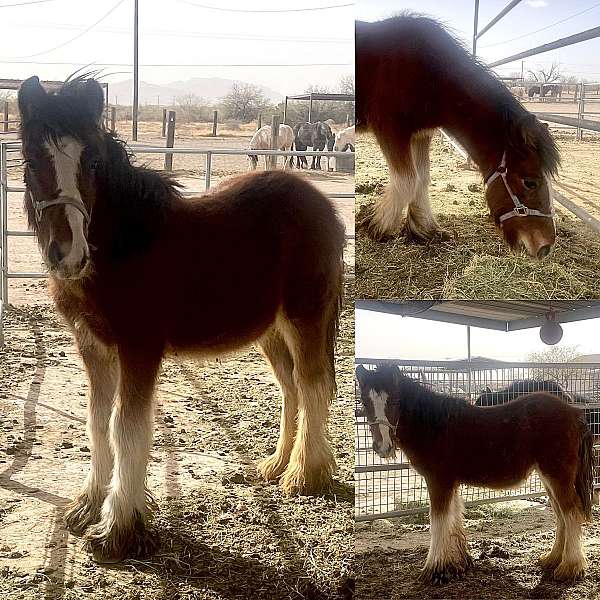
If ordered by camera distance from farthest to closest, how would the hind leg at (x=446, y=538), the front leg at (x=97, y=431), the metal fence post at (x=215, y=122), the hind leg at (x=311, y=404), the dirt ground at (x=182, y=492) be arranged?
the metal fence post at (x=215, y=122) < the hind leg at (x=311, y=404) < the front leg at (x=97, y=431) < the dirt ground at (x=182, y=492) < the hind leg at (x=446, y=538)

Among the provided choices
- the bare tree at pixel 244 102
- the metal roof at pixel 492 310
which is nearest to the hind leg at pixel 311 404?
the metal roof at pixel 492 310

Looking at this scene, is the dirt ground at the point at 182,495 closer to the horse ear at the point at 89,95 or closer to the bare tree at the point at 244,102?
the horse ear at the point at 89,95

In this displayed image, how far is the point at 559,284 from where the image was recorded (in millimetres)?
1388

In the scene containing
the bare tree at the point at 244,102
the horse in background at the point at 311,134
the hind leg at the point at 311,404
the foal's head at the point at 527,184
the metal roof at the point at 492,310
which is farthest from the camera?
the bare tree at the point at 244,102

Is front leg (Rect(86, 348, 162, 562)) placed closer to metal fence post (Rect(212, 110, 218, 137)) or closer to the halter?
the halter

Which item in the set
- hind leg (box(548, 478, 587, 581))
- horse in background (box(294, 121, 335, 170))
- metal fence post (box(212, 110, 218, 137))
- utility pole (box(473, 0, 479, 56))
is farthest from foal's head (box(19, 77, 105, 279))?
horse in background (box(294, 121, 335, 170))

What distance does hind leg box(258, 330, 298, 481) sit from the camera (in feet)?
7.53

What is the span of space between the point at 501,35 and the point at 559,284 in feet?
1.66

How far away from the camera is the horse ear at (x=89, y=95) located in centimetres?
165

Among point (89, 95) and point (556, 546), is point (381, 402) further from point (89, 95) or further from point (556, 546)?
point (89, 95)

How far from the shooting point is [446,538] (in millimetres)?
1572

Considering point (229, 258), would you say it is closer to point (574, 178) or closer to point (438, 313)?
point (438, 313)

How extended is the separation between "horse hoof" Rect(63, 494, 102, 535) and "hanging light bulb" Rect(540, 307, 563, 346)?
1.33 metres

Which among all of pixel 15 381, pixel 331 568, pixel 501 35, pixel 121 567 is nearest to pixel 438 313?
pixel 501 35
